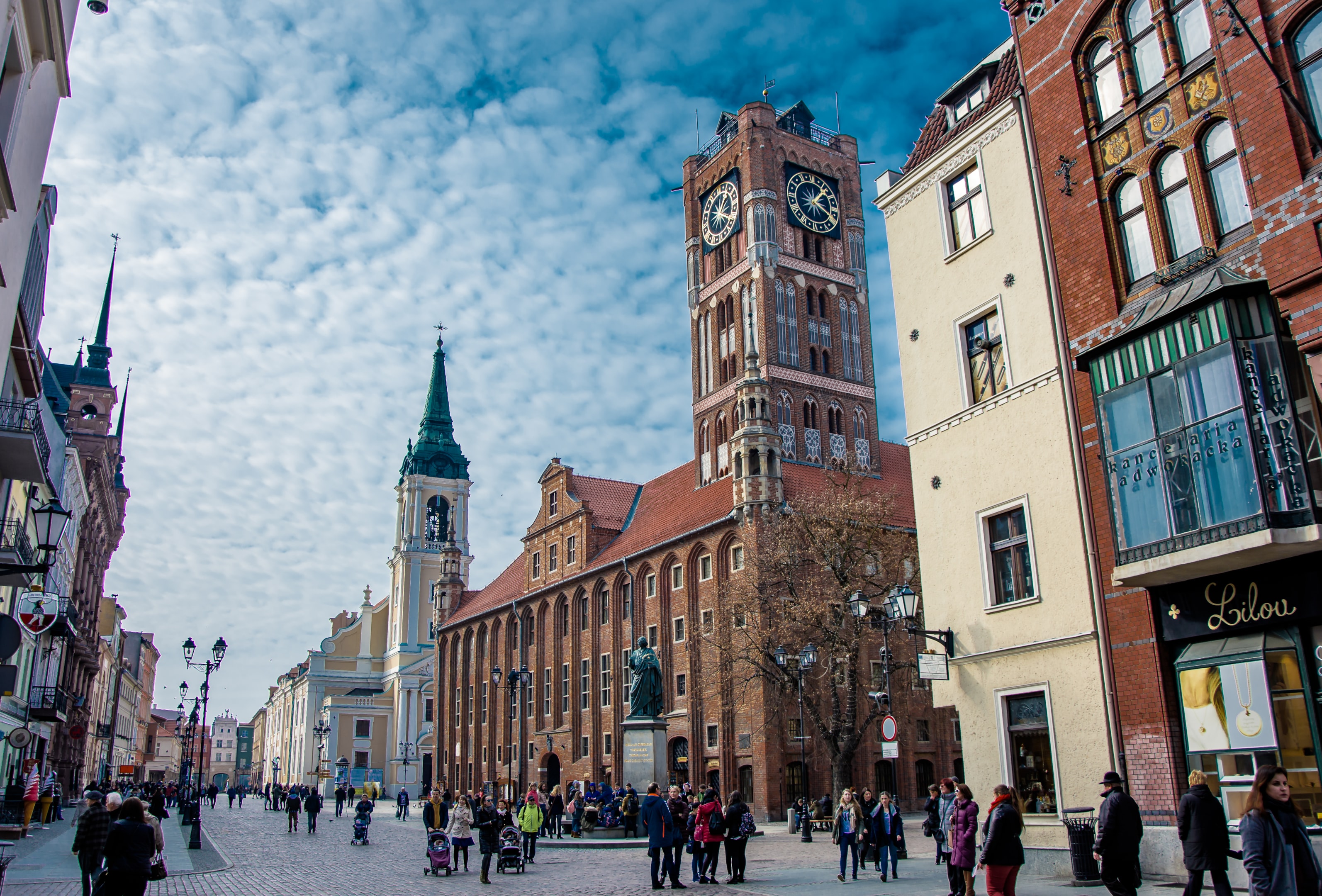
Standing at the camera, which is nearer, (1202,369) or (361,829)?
(1202,369)

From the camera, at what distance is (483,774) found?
63469mm

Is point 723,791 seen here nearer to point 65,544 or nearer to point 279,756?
point 65,544

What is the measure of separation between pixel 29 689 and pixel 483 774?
104ft

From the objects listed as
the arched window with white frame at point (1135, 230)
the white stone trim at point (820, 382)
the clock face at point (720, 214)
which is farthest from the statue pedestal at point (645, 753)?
the clock face at point (720, 214)

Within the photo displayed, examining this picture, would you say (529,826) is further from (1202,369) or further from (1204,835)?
(1202,369)

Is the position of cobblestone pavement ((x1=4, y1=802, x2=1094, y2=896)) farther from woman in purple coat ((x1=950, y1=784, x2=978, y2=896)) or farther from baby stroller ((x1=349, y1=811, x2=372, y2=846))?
woman in purple coat ((x1=950, y1=784, x2=978, y2=896))

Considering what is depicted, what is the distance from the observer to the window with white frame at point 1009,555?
17141mm

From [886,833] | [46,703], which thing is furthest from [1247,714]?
[46,703]

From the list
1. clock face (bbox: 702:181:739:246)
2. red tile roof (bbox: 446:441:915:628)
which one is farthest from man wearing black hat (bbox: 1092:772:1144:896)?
clock face (bbox: 702:181:739:246)

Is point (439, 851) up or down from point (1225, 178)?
down

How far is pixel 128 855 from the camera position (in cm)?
962

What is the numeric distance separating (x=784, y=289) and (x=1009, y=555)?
39.8 meters

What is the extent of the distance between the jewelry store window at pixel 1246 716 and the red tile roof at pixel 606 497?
148 feet

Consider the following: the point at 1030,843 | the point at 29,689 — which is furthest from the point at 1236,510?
the point at 29,689
